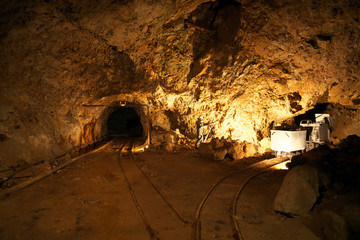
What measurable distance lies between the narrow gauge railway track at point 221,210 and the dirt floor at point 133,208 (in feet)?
0.08

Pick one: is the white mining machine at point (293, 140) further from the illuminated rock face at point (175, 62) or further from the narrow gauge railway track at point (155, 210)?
the narrow gauge railway track at point (155, 210)

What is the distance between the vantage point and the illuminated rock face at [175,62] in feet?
22.2

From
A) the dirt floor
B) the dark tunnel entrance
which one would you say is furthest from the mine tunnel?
the dark tunnel entrance

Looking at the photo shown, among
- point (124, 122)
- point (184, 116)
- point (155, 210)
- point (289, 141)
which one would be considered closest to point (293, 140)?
point (289, 141)

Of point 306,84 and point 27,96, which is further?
point 306,84

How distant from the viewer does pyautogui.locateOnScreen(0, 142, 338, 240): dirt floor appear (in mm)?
4000

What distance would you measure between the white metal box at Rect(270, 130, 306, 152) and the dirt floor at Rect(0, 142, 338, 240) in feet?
7.18

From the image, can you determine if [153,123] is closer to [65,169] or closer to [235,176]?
[65,169]

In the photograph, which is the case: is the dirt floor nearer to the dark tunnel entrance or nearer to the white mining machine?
the white mining machine

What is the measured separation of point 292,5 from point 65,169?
10.7m

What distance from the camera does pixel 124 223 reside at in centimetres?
435

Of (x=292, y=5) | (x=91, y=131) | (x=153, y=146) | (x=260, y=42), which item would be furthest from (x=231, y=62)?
(x=91, y=131)

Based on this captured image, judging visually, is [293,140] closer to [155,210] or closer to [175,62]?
[175,62]

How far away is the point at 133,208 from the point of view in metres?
5.02
